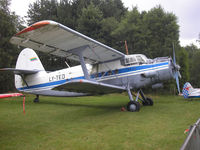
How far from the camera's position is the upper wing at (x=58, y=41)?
560 centimetres

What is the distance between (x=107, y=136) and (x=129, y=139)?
558 mm

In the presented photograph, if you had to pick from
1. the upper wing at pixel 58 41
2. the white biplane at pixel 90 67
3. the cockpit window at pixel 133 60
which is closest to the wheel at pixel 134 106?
the white biplane at pixel 90 67

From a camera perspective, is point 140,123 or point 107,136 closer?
point 107,136

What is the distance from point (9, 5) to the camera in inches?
968

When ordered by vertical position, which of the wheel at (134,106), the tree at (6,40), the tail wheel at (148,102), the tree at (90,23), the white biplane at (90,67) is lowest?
the tail wheel at (148,102)

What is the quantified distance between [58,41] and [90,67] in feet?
10.3

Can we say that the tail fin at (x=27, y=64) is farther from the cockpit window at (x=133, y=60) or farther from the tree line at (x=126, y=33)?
the tree line at (x=126, y=33)

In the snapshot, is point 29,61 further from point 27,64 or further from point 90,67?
point 90,67

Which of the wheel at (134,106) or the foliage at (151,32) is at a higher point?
the foliage at (151,32)

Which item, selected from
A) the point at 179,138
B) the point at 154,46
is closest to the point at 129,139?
the point at 179,138

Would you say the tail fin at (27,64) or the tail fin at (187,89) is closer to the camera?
the tail fin at (187,89)

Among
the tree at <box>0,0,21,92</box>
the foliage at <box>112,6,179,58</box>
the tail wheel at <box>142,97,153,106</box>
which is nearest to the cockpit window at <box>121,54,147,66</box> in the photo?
the tail wheel at <box>142,97,153,106</box>

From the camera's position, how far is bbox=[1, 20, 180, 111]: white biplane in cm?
613

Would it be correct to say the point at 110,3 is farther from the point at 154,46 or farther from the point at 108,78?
the point at 108,78
